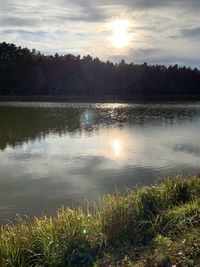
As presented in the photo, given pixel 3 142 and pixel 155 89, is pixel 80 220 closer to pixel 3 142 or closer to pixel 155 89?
pixel 3 142

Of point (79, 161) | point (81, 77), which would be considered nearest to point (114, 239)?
point (79, 161)

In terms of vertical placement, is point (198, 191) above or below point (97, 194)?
above

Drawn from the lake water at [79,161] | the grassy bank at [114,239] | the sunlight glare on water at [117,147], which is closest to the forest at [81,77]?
the lake water at [79,161]

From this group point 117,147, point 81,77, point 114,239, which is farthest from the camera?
point 81,77

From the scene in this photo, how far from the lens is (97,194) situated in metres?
11.9

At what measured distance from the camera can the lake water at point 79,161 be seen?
11.7m

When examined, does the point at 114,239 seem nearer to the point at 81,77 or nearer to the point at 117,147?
the point at 117,147

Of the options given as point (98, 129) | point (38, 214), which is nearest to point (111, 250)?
point (38, 214)

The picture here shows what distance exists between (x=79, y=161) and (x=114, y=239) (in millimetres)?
10643

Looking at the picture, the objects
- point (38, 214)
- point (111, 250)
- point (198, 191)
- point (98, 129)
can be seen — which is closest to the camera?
point (111, 250)

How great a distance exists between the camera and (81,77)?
101500 millimetres

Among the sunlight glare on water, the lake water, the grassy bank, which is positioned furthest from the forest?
the grassy bank

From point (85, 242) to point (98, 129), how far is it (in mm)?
23416

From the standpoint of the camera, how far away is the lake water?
1170 centimetres
